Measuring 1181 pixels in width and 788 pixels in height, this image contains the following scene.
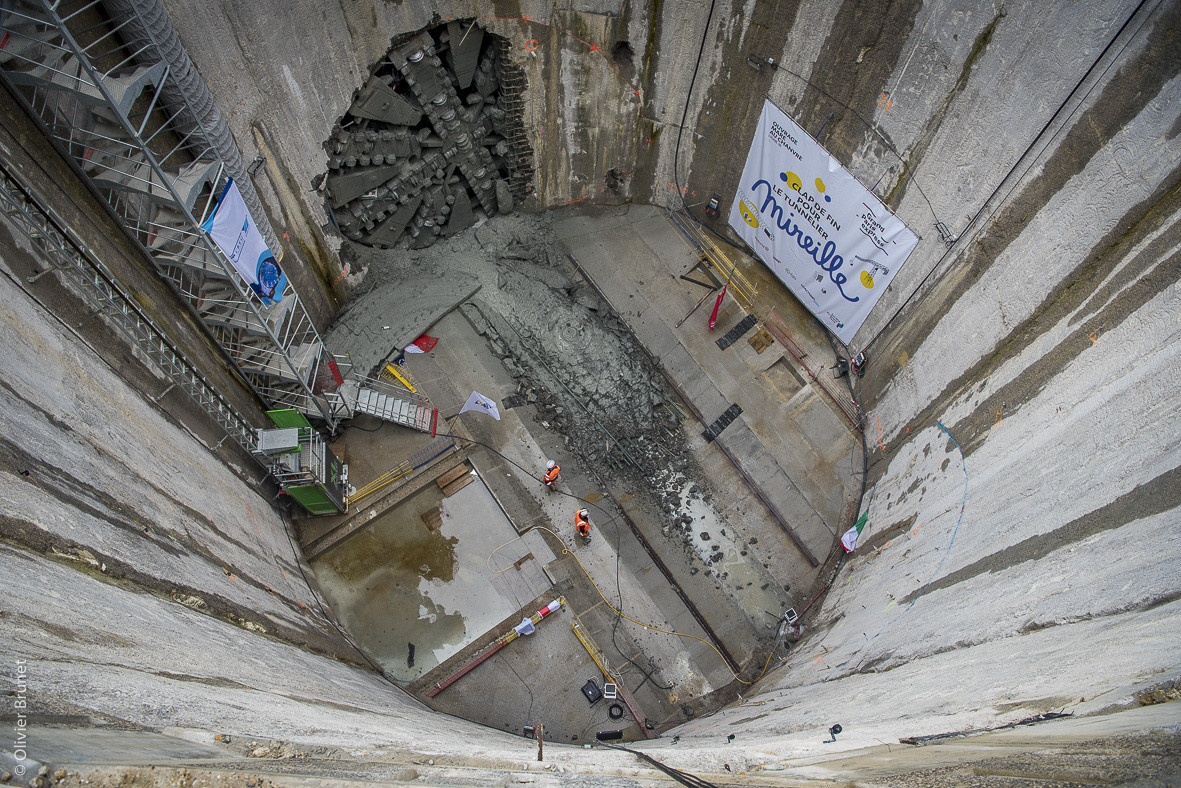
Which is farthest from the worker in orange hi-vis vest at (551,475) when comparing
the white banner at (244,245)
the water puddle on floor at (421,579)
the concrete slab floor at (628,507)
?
the white banner at (244,245)

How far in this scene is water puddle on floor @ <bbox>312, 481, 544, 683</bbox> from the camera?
9906 millimetres

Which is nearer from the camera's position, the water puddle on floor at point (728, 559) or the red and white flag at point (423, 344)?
the water puddle on floor at point (728, 559)

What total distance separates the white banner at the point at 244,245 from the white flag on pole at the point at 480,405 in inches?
131

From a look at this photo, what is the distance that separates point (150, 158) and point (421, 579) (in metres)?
6.45

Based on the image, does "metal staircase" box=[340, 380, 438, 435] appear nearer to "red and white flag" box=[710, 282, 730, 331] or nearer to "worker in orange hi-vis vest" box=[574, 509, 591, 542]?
"worker in orange hi-vis vest" box=[574, 509, 591, 542]

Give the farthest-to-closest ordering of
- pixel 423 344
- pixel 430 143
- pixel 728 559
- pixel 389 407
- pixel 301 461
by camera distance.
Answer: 1. pixel 430 143
2. pixel 423 344
3. pixel 728 559
4. pixel 389 407
5. pixel 301 461

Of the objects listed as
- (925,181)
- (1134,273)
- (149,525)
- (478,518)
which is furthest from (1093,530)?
(149,525)

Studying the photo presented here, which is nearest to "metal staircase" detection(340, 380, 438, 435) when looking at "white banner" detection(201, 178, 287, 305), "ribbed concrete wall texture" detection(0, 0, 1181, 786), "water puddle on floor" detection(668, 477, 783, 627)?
"ribbed concrete wall texture" detection(0, 0, 1181, 786)

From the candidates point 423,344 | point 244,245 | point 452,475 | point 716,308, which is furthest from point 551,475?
point 244,245

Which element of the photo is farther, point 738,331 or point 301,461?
point 738,331

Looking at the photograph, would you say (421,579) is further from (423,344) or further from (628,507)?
(423,344)

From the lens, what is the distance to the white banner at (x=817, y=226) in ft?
35.2

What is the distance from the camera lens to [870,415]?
11633 mm

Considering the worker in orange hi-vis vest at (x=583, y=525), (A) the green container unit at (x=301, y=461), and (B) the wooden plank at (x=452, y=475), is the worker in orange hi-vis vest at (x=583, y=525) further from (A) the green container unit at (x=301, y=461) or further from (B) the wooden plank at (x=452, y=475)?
(A) the green container unit at (x=301, y=461)
